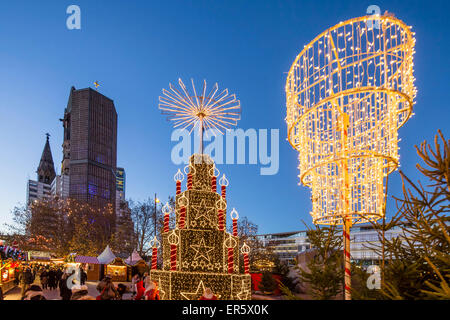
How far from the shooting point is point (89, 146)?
107 m

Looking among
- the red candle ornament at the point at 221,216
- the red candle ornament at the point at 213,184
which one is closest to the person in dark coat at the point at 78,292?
the red candle ornament at the point at 221,216

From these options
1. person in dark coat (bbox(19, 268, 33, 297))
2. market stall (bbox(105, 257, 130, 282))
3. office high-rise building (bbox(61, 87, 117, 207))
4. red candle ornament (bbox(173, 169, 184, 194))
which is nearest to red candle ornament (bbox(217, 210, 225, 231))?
red candle ornament (bbox(173, 169, 184, 194))

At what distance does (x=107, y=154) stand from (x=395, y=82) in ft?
390

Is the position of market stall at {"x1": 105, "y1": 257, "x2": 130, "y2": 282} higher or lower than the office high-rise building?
lower

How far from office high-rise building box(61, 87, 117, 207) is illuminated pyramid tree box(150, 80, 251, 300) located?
98303 mm

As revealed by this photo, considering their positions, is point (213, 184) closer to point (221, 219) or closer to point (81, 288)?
point (221, 219)

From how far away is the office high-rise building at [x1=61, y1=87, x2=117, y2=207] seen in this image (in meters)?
104

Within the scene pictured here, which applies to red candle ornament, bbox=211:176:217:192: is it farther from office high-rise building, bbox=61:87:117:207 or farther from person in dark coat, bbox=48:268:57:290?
office high-rise building, bbox=61:87:117:207

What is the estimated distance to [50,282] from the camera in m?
19.3

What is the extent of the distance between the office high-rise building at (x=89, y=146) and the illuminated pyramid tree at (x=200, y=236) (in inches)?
3870

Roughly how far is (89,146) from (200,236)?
106 m

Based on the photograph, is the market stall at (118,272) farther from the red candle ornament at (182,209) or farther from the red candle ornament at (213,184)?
the red candle ornament at (213,184)

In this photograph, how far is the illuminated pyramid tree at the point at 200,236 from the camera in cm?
1074
